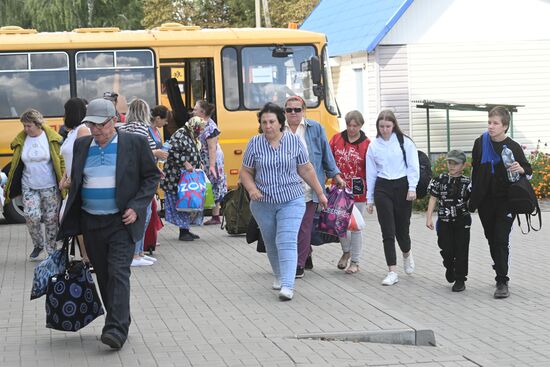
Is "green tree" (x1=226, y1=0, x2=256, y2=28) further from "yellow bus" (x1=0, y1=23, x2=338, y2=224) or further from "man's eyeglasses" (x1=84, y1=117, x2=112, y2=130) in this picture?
"man's eyeglasses" (x1=84, y1=117, x2=112, y2=130)

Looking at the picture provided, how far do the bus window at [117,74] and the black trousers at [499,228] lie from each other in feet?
30.2

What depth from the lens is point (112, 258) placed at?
7.77 m

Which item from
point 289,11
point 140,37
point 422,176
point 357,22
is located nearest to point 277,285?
point 422,176

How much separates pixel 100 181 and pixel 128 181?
20cm

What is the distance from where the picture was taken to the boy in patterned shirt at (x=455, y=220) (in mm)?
10461

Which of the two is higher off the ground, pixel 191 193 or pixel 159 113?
pixel 159 113

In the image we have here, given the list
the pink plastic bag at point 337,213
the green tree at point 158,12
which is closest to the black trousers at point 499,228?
the pink plastic bag at point 337,213

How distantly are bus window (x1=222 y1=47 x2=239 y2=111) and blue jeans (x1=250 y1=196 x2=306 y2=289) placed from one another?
29.7 ft

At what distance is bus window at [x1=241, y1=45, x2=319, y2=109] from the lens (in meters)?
18.9

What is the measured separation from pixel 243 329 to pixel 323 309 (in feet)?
3.56

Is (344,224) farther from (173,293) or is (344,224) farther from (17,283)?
(17,283)

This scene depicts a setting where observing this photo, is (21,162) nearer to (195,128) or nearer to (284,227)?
(195,128)

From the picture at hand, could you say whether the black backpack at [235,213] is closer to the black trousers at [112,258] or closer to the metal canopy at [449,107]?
the black trousers at [112,258]

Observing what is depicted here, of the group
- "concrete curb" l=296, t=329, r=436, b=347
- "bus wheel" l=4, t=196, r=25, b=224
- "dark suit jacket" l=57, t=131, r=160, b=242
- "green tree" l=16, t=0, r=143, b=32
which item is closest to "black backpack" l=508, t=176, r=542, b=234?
"concrete curb" l=296, t=329, r=436, b=347
